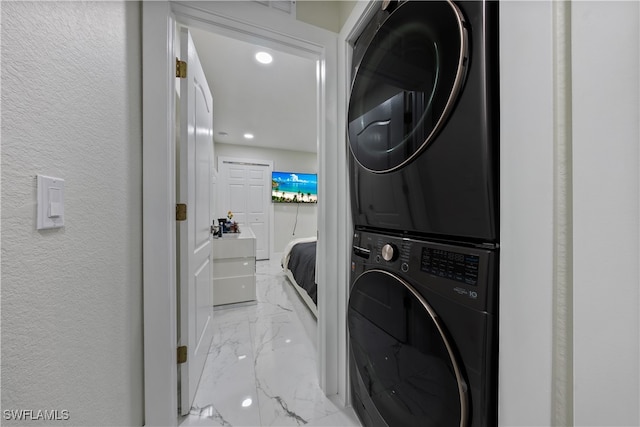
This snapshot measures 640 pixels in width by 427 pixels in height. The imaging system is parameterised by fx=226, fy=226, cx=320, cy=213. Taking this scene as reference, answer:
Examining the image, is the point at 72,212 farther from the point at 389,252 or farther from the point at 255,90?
the point at 255,90

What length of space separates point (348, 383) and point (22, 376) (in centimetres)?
123

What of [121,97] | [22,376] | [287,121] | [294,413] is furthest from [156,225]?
[287,121]

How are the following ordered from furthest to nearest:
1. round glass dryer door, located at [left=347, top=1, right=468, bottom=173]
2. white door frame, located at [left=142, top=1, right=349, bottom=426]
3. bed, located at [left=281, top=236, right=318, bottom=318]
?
bed, located at [left=281, top=236, right=318, bottom=318]
white door frame, located at [left=142, top=1, right=349, bottom=426]
round glass dryer door, located at [left=347, top=1, right=468, bottom=173]

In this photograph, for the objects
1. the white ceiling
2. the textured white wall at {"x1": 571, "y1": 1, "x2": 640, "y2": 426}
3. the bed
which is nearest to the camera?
the textured white wall at {"x1": 571, "y1": 1, "x2": 640, "y2": 426}

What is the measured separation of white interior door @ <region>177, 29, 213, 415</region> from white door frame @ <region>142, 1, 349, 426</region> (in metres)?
0.08

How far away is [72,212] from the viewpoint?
1.95 feet

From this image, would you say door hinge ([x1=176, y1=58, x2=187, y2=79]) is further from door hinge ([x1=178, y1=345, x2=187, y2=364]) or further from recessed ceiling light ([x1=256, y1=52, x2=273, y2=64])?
door hinge ([x1=178, y1=345, x2=187, y2=364])

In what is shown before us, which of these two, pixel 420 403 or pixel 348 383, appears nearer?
pixel 420 403

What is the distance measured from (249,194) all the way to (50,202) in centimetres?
442

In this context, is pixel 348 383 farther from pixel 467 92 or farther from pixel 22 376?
pixel 467 92

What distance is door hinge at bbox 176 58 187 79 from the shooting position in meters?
1.18

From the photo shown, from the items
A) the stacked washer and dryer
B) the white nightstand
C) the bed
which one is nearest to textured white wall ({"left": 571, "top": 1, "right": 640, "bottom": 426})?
the stacked washer and dryer

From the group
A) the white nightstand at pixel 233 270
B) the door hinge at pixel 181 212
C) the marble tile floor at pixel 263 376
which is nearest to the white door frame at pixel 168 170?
the door hinge at pixel 181 212

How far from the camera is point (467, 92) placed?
0.55 m
